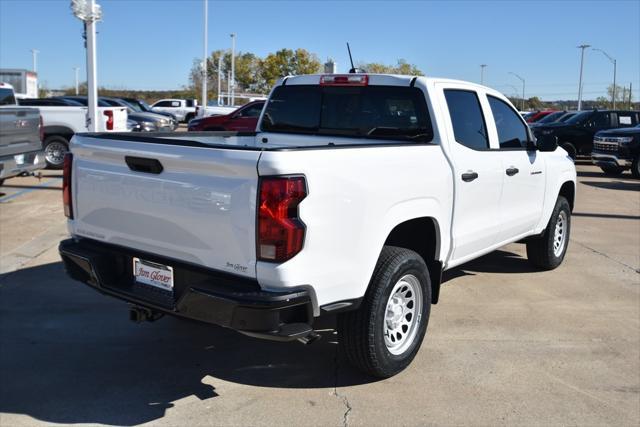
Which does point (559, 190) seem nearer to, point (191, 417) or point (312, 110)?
point (312, 110)

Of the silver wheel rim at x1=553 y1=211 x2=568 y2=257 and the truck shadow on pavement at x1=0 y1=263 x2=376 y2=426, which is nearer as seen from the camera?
the truck shadow on pavement at x1=0 y1=263 x2=376 y2=426

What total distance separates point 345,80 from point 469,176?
1.27m

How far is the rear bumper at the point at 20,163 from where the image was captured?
9.96m

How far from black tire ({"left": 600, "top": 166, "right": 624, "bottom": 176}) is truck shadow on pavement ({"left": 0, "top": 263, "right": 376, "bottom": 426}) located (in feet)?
49.2

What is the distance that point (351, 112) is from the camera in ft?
16.9

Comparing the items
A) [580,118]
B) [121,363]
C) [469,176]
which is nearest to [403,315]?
[469,176]

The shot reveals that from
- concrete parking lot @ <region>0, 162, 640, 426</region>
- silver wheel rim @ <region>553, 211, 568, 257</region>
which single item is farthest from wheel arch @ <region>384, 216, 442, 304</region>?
silver wheel rim @ <region>553, 211, 568, 257</region>

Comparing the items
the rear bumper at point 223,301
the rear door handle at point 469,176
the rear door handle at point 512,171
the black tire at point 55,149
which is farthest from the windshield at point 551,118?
the rear bumper at point 223,301

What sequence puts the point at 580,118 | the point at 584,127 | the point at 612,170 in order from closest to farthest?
1. the point at 612,170
2. the point at 584,127
3. the point at 580,118

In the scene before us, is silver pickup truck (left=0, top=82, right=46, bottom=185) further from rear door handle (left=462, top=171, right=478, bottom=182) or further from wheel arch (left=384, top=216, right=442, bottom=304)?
rear door handle (left=462, top=171, right=478, bottom=182)

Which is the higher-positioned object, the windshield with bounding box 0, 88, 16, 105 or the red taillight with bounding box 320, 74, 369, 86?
the windshield with bounding box 0, 88, 16, 105

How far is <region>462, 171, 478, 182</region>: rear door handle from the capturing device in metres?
4.77

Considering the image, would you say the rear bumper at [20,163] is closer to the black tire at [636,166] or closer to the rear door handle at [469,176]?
the rear door handle at [469,176]

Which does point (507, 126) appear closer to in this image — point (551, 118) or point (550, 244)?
point (550, 244)
